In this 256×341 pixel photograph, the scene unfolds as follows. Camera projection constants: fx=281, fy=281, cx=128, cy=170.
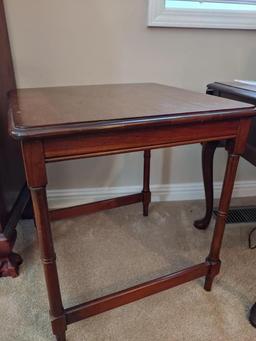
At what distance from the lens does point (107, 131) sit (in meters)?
0.63

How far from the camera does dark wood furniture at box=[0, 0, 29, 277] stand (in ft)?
3.52

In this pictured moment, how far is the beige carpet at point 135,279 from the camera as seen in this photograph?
0.90m

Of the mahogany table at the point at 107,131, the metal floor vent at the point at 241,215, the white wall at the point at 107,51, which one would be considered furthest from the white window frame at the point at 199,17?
the metal floor vent at the point at 241,215

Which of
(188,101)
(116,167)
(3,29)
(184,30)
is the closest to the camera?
(188,101)

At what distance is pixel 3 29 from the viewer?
1.16 meters

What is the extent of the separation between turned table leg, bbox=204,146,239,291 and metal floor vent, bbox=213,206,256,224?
1.57ft

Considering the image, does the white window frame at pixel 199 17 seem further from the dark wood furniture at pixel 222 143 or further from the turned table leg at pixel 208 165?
the turned table leg at pixel 208 165

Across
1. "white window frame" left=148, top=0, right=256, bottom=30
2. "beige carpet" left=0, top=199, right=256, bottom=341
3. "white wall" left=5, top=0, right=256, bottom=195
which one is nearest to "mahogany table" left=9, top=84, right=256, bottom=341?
"beige carpet" left=0, top=199, right=256, bottom=341

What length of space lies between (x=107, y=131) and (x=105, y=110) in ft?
0.32

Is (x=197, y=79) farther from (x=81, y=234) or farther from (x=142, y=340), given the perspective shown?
(x=142, y=340)

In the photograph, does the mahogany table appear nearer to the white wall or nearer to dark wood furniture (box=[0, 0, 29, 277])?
dark wood furniture (box=[0, 0, 29, 277])

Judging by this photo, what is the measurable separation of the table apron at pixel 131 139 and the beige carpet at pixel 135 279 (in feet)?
1.96

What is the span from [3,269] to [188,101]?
93 cm

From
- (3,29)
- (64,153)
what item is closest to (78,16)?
(3,29)
